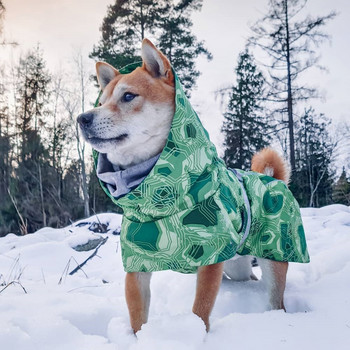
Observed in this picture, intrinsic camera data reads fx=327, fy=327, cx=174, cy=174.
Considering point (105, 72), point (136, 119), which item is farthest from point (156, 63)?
point (105, 72)

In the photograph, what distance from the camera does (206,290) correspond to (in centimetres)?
158

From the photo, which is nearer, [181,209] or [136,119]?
[181,209]

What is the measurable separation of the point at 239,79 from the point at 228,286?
57.5 ft

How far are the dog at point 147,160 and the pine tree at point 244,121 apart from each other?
15.3m

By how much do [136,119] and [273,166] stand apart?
1.41m

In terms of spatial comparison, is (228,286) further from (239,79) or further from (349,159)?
(349,159)

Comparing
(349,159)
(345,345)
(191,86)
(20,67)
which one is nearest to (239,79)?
(191,86)

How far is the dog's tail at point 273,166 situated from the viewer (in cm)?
270

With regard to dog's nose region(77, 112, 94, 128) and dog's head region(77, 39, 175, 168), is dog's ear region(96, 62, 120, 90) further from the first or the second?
dog's nose region(77, 112, 94, 128)

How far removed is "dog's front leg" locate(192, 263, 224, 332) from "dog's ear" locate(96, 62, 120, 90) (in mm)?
1442

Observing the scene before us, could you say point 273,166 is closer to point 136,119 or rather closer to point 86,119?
point 136,119

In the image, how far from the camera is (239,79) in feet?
60.4

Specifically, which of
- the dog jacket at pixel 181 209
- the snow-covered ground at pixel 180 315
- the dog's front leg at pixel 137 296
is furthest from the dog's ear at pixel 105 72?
the snow-covered ground at pixel 180 315

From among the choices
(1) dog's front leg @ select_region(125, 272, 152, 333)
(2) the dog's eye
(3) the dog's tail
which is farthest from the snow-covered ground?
(2) the dog's eye
